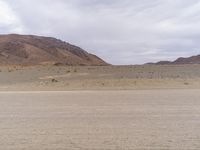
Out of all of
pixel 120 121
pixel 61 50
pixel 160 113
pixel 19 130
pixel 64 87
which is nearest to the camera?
pixel 19 130

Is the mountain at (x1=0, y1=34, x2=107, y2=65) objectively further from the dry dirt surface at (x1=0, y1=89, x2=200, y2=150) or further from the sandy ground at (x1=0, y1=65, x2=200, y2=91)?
the dry dirt surface at (x1=0, y1=89, x2=200, y2=150)

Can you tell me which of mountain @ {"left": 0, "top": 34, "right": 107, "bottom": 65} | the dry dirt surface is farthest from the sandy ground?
mountain @ {"left": 0, "top": 34, "right": 107, "bottom": 65}

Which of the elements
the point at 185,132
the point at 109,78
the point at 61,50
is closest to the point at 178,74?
the point at 109,78

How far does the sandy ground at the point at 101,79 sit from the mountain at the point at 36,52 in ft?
76.3

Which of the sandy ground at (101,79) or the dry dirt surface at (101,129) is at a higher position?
the sandy ground at (101,79)

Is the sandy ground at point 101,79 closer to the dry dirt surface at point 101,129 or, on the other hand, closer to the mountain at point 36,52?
the dry dirt surface at point 101,129

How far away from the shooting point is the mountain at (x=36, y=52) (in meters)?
73.4

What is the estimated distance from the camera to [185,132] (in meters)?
12.0

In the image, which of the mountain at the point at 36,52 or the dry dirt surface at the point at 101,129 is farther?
the mountain at the point at 36,52

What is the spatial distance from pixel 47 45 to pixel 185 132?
7352 cm

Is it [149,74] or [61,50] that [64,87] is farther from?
[61,50]

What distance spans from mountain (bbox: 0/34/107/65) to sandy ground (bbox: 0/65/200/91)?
23.2 metres

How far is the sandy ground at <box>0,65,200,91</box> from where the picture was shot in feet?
120

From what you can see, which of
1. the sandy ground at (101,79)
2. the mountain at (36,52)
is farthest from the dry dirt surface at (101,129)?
the mountain at (36,52)
